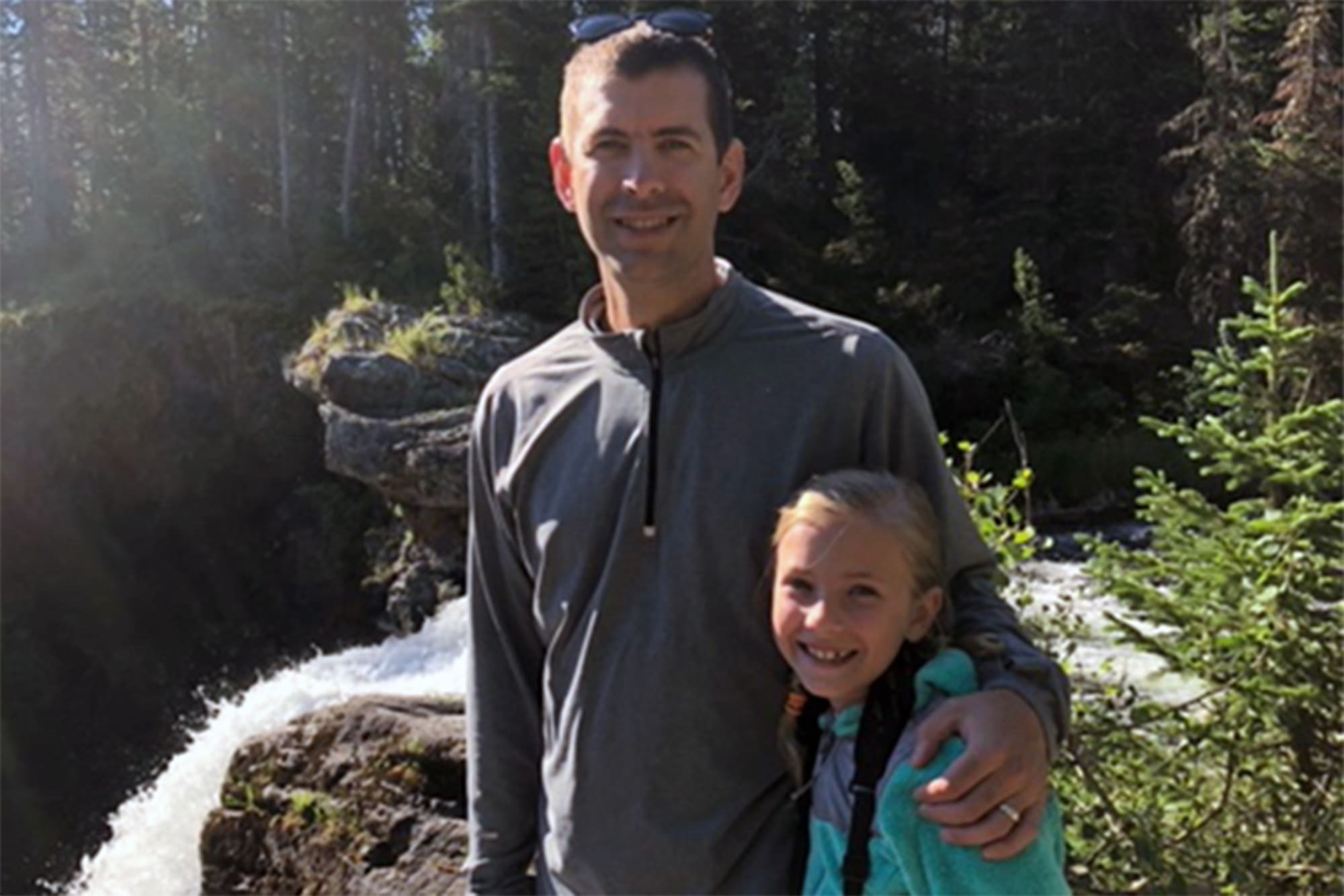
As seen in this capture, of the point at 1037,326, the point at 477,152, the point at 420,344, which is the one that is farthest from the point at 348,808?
the point at 477,152

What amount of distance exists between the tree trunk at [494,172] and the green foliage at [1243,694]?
15200 millimetres

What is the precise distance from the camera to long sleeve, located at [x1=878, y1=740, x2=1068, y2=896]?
55.7 inches

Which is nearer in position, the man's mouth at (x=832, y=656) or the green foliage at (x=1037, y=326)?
the man's mouth at (x=832, y=656)

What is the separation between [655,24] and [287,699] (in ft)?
24.0

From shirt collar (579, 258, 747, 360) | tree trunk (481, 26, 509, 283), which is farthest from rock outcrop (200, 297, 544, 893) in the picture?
tree trunk (481, 26, 509, 283)

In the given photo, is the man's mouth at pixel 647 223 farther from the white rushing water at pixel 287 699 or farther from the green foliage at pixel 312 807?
the green foliage at pixel 312 807

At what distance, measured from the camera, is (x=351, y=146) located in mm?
23469

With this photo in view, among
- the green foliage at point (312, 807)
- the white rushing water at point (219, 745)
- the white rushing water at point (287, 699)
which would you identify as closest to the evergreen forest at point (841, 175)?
the white rushing water at point (287, 699)

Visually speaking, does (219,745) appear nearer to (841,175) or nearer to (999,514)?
(999,514)

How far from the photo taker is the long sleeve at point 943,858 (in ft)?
4.65

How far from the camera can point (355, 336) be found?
14.4 metres

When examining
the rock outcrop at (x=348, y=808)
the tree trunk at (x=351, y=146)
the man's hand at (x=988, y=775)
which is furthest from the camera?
the tree trunk at (x=351, y=146)

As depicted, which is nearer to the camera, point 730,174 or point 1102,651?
point 730,174

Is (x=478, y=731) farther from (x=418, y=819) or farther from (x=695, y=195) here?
(x=418, y=819)
